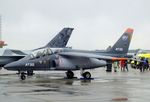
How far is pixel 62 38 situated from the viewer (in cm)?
3853

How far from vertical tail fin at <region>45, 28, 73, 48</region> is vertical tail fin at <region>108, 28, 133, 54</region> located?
957 centimetres

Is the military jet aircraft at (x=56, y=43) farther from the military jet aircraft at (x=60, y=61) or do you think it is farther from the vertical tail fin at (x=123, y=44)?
the military jet aircraft at (x=60, y=61)

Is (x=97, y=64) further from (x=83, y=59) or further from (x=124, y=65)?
(x=124, y=65)

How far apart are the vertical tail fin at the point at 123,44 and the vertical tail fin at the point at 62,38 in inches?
377

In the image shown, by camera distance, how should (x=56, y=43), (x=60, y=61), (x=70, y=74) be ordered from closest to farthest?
(x=60, y=61) < (x=70, y=74) < (x=56, y=43)

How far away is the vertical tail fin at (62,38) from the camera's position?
3674cm

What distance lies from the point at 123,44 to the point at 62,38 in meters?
11.4

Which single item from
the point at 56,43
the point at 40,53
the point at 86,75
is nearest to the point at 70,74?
the point at 86,75

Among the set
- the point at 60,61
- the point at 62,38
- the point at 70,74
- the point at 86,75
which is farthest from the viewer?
the point at 62,38

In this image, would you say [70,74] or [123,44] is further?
[123,44]

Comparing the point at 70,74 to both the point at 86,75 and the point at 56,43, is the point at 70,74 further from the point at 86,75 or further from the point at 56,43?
the point at 56,43

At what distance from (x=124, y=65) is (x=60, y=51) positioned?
17.0 metres

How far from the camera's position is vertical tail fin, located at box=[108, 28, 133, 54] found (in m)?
27.9

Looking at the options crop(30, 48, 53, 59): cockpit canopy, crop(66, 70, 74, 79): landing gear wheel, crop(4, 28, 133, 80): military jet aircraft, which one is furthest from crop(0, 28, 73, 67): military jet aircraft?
crop(30, 48, 53, 59): cockpit canopy
